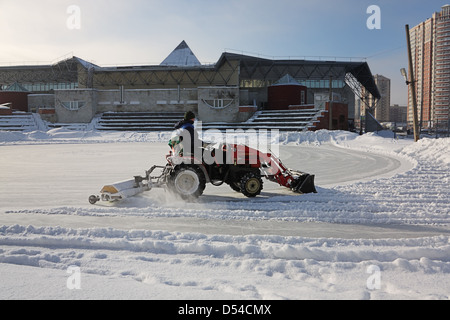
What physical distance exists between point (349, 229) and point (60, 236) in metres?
3.74

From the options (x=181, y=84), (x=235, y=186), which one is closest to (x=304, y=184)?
(x=235, y=186)

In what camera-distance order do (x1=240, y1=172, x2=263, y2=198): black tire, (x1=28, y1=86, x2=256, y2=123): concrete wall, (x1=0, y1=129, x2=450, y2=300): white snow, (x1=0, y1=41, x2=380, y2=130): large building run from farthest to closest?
(x1=0, y1=41, x2=380, y2=130): large building → (x1=28, y1=86, x2=256, y2=123): concrete wall → (x1=240, y1=172, x2=263, y2=198): black tire → (x1=0, y1=129, x2=450, y2=300): white snow

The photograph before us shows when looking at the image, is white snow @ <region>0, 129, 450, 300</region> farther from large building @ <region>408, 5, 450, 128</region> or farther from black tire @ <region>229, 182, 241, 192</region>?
large building @ <region>408, 5, 450, 128</region>

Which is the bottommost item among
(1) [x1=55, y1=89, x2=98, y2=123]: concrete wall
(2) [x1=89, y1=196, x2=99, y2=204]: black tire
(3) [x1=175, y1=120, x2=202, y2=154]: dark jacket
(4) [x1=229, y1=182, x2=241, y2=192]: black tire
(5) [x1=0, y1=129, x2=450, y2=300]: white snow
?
(5) [x1=0, y1=129, x2=450, y2=300]: white snow

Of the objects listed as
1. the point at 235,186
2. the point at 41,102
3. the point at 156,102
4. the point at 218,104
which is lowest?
the point at 235,186

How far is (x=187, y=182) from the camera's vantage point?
20.5 ft

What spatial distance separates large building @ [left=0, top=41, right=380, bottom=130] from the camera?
4116 cm

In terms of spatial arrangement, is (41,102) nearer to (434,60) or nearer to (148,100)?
(148,100)

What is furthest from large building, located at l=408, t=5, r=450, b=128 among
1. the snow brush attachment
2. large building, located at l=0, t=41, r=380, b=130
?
the snow brush attachment

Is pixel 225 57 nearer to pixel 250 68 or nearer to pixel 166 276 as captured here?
pixel 250 68

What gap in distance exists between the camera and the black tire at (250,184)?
20.9 ft

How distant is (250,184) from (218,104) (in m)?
34.3

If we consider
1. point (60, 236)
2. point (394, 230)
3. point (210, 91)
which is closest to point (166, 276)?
point (60, 236)

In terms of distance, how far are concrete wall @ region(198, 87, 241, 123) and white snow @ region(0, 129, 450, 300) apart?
1278 inches
